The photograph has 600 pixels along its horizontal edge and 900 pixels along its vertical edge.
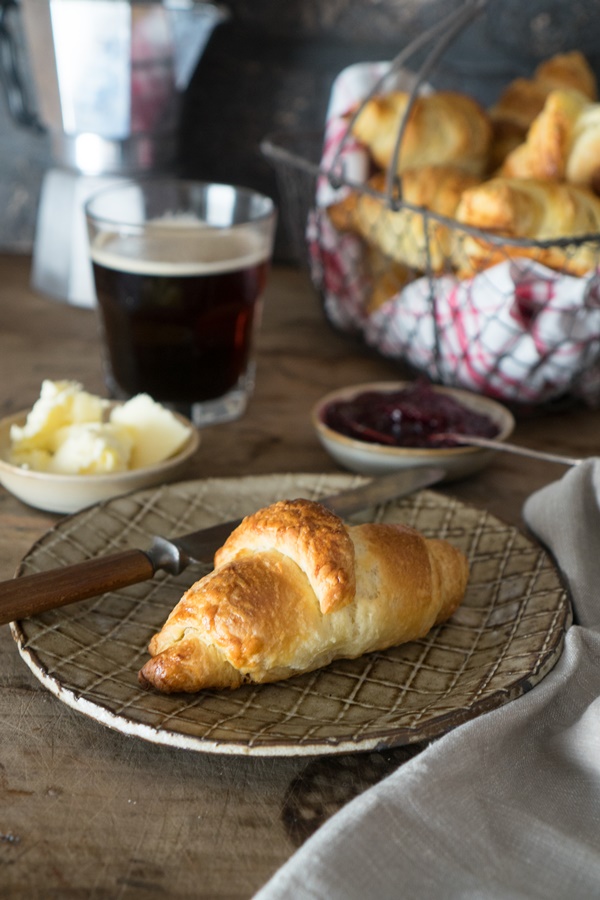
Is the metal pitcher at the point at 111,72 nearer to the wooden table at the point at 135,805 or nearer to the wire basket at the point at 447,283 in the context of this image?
the wire basket at the point at 447,283

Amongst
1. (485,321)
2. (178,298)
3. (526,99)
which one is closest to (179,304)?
(178,298)

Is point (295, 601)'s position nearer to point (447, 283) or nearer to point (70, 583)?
point (70, 583)

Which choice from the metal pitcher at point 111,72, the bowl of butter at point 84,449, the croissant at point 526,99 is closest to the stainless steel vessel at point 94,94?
the metal pitcher at point 111,72

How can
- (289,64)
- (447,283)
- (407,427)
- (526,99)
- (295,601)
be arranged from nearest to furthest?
1. (295,601)
2. (407,427)
3. (447,283)
4. (526,99)
5. (289,64)

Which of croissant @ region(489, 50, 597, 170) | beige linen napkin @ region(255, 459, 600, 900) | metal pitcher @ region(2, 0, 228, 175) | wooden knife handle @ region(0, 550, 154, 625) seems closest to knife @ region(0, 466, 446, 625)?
wooden knife handle @ region(0, 550, 154, 625)

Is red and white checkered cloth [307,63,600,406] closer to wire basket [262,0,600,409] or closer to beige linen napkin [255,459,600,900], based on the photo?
wire basket [262,0,600,409]

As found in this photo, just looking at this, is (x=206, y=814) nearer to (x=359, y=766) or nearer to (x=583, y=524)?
(x=359, y=766)
